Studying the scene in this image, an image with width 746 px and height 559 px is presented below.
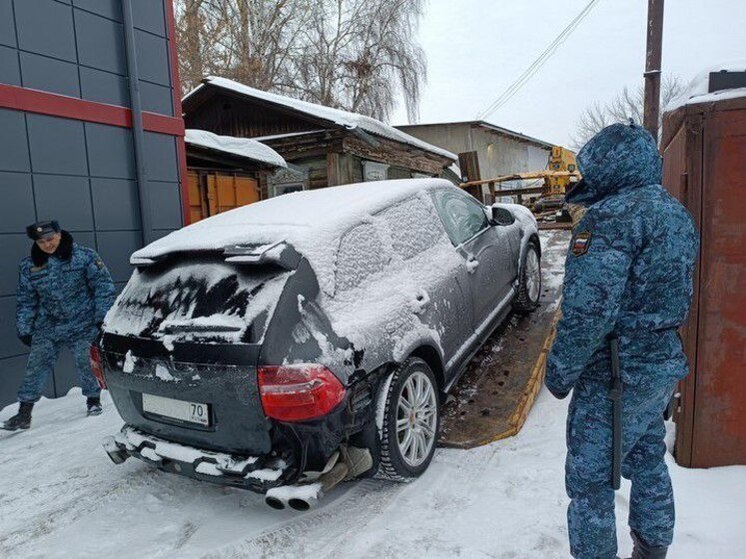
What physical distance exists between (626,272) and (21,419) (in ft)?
15.1

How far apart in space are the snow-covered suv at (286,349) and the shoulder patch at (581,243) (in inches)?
44.9

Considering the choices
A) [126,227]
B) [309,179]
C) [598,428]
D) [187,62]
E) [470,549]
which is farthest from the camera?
[187,62]

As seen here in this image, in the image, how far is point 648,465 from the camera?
198 cm

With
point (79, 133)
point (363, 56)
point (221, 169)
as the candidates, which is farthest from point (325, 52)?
point (79, 133)

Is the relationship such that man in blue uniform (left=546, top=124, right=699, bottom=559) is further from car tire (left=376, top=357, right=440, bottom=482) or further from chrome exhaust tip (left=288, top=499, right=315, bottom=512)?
chrome exhaust tip (left=288, top=499, right=315, bottom=512)

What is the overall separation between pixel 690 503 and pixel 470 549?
1.13 meters

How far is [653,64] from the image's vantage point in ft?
24.8

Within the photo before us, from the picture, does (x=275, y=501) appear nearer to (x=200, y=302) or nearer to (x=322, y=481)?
(x=322, y=481)

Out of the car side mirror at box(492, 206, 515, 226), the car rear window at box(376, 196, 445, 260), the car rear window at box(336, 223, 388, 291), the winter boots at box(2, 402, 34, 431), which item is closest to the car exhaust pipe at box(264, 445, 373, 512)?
the car rear window at box(336, 223, 388, 291)

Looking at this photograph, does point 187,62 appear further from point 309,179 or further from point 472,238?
point 472,238

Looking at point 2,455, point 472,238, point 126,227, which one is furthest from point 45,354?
point 472,238

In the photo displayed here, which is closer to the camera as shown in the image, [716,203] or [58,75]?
[716,203]

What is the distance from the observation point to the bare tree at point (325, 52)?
2156 cm

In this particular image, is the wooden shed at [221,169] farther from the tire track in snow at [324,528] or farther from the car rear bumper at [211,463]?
the tire track in snow at [324,528]
